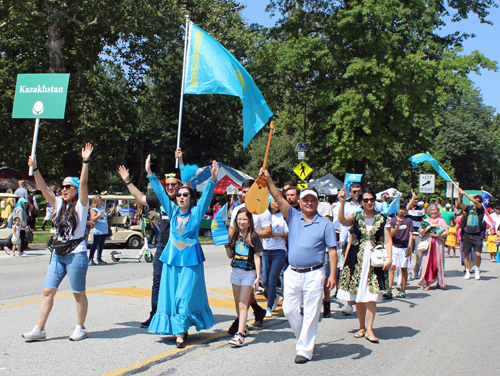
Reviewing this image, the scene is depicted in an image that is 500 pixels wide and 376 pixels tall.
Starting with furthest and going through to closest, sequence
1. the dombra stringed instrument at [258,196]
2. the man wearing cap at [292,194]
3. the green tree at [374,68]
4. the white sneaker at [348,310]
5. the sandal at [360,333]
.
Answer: the green tree at [374,68]
the white sneaker at [348,310]
the man wearing cap at [292,194]
the sandal at [360,333]
the dombra stringed instrument at [258,196]

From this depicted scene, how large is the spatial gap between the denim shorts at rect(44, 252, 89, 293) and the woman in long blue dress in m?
0.91

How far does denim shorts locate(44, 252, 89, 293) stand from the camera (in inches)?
225

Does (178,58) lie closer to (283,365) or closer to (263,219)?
(263,219)

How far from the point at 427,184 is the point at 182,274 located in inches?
770

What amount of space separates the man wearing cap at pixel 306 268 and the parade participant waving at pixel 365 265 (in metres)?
0.98

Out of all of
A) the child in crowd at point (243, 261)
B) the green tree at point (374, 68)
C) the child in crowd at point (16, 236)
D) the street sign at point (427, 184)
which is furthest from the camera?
the green tree at point (374, 68)

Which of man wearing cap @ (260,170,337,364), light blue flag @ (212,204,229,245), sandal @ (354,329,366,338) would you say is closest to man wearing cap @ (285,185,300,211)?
light blue flag @ (212,204,229,245)

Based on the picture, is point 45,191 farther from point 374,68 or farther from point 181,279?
point 374,68

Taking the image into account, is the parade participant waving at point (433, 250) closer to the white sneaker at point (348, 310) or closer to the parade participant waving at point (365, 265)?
the white sneaker at point (348, 310)

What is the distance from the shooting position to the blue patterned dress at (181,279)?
18.1ft

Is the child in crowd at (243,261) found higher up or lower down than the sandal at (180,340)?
higher up

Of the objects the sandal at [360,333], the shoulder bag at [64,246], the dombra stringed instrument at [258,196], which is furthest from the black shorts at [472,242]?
the shoulder bag at [64,246]

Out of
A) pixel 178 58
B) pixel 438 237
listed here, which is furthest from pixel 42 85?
pixel 178 58

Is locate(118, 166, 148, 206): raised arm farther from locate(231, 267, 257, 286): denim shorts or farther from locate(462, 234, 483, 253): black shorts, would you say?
locate(462, 234, 483, 253): black shorts
